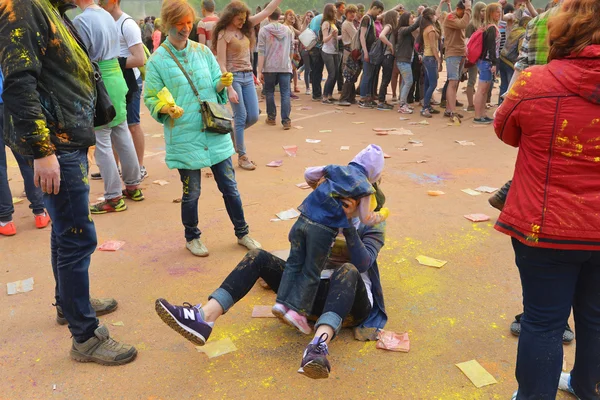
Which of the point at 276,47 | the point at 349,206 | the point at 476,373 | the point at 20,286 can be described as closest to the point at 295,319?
the point at 349,206

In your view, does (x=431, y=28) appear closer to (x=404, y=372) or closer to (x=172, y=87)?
(x=172, y=87)

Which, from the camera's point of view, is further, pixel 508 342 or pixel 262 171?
pixel 262 171

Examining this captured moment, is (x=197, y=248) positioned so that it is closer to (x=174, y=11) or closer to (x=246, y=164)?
(x=174, y=11)

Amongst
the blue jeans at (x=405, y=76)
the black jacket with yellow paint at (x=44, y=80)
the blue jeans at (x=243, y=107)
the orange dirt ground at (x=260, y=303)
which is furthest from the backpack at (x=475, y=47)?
the black jacket with yellow paint at (x=44, y=80)

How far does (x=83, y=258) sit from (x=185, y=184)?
1423 millimetres

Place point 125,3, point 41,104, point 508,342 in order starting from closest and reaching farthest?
1. point 41,104
2. point 508,342
3. point 125,3

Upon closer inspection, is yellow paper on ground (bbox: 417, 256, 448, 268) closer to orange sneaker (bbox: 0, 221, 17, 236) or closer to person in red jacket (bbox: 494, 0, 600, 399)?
person in red jacket (bbox: 494, 0, 600, 399)

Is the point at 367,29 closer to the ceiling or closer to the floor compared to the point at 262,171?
closer to the ceiling

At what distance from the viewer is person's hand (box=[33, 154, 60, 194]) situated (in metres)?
2.41

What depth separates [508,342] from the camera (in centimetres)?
305

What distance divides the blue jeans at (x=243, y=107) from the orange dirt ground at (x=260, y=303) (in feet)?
1.71

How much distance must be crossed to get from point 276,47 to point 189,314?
6.46 meters

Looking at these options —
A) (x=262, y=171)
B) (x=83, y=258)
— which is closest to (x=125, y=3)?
(x=262, y=171)

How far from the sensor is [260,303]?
3.54 meters
